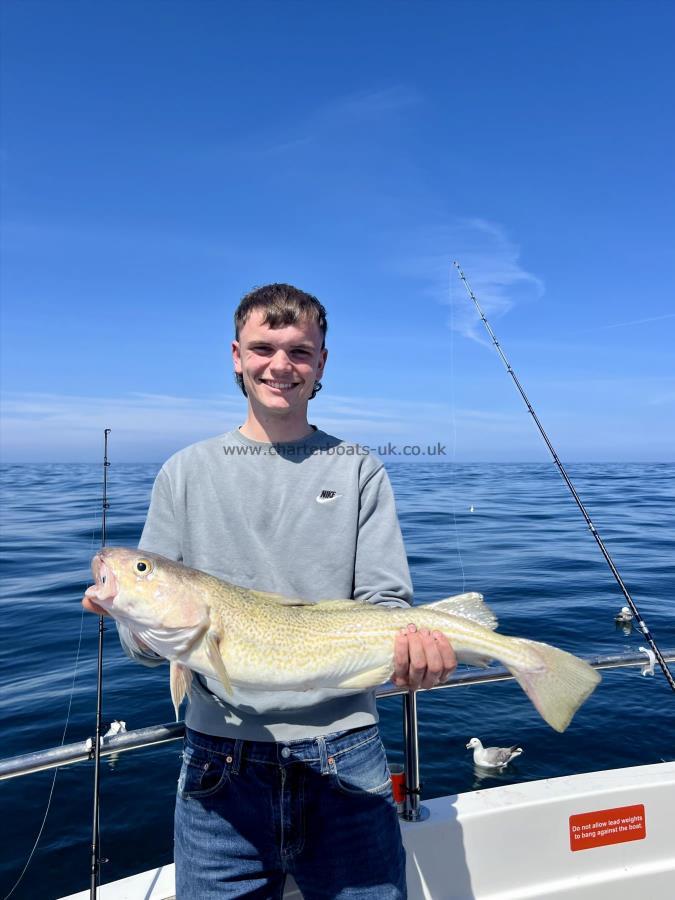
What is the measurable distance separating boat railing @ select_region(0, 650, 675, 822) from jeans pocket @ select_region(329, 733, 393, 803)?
341mm

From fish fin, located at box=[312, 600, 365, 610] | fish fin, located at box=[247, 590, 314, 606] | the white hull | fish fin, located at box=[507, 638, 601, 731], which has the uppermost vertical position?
fish fin, located at box=[247, 590, 314, 606]

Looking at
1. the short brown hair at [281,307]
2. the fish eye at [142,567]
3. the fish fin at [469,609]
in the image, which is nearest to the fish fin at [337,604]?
the fish fin at [469,609]

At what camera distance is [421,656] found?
93.4 inches

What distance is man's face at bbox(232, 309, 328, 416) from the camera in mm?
2809

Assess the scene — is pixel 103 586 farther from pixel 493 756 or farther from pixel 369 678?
pixel 493 756

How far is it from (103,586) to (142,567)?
157mm

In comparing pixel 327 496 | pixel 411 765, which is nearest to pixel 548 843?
pixel 411 765

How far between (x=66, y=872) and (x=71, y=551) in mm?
10978

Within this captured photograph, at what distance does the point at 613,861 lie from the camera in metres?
3.61

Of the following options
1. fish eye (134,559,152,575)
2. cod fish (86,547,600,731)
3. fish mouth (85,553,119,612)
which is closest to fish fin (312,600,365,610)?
cod fish (86,547,600,731)

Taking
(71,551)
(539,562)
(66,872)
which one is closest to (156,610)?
(66,872)

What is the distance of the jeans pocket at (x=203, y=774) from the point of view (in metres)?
2.36

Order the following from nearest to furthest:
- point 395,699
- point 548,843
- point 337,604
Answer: point 337,604, point 548,843, point 395,699

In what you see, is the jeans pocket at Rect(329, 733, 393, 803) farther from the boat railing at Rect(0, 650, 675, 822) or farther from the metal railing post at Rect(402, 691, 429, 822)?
the metal railing post at Rect(402, 691, 429, 822)
